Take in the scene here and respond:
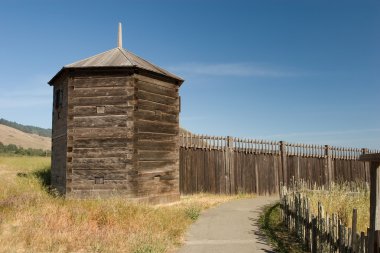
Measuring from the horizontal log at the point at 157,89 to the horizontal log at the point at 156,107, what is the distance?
486mm

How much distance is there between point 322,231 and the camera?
7.46m

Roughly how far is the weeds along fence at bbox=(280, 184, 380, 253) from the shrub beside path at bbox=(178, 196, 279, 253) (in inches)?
35.3

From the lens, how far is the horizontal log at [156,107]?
47.1ft

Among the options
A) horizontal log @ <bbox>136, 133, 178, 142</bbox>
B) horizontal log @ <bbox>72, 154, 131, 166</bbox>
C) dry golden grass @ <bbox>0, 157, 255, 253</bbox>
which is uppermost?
horizontal log @ <bbox>136, 133, 178, 142</bbox>

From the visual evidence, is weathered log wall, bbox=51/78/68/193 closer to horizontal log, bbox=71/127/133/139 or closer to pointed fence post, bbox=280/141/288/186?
horizontal log, bbox=71/127/133/139

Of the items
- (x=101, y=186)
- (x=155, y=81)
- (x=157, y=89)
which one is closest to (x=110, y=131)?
(x=101, y=186)

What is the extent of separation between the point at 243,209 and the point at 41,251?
7.72m

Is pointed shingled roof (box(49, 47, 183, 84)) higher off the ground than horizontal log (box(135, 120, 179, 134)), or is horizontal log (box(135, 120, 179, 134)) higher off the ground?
pointed shingled roof (box(49, 47, 183, 84))

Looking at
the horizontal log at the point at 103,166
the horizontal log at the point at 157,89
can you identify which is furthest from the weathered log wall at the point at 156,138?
the horizontal log at the point at 103,166

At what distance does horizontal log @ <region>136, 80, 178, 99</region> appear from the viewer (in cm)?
1444

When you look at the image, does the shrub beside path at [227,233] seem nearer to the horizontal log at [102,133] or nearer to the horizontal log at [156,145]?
the horizontal log at [156,145]

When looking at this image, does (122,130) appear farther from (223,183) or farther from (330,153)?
(330,153)

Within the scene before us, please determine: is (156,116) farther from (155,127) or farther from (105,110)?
(105,110)

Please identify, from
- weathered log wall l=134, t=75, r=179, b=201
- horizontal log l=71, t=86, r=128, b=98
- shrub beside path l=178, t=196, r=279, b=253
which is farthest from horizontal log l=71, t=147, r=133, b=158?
shrub beside path l=178, t=196, r=279, b=253
